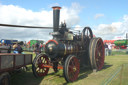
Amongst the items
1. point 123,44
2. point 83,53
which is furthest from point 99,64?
point 123,44

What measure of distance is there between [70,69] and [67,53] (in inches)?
30.2

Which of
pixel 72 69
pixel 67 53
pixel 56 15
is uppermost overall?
pixel 56 15

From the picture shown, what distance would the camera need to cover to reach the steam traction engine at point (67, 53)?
4.65m

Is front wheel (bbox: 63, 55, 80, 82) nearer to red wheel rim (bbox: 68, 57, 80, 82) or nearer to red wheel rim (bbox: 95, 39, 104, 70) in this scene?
red wheel rim (bbox: 68, 57, 80, 82)

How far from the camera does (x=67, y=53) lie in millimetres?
5102

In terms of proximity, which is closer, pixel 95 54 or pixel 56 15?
pixel 95 54

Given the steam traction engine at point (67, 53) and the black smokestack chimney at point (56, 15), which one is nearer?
the steam traction engine at point (67, 53)

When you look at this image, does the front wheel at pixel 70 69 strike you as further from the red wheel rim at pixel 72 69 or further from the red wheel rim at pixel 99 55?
the red wheel rim at pixel 99 55

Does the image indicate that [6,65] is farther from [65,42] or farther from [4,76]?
[65,42]

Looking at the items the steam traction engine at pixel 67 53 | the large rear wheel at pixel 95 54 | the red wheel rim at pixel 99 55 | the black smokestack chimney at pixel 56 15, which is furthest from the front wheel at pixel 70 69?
the black smokestack chimney at pixel 56 15

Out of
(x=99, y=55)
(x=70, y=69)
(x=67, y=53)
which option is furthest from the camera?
(x=99, y=55)

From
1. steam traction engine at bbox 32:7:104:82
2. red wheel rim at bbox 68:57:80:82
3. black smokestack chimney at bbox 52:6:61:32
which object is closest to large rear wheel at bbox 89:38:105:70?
steam traction engine at bbox 32:7:104:82

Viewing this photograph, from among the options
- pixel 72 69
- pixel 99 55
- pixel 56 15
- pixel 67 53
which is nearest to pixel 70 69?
pixel 72 69

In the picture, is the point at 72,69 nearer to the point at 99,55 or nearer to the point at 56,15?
the point at 99,55
